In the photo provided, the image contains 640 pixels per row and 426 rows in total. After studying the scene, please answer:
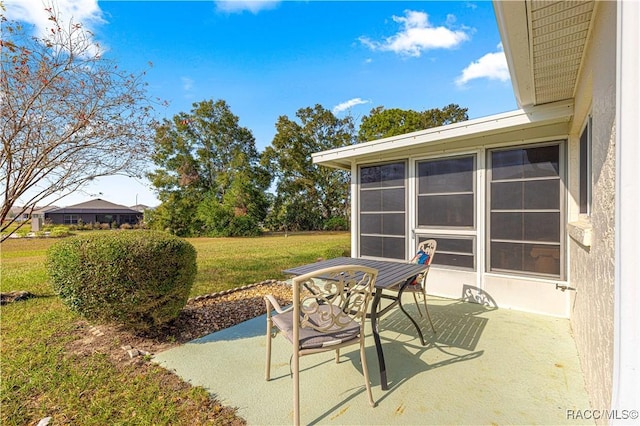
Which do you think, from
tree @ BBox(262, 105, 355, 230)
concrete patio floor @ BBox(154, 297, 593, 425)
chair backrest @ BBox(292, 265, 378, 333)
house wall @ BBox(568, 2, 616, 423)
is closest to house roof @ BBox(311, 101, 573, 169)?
house wall @ BBox(568, 2, 616, 423)

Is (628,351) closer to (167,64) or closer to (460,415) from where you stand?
(460,415)

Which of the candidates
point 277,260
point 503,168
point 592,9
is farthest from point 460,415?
point 277,260

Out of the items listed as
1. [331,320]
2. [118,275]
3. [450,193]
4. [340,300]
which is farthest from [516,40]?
[118,275]

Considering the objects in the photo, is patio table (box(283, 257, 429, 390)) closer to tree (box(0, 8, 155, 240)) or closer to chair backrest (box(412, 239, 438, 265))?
chair backrest (box(412, 239, 438, 265))

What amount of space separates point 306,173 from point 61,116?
2043 cm

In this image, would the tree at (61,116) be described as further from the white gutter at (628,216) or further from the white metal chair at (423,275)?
the white gutter at (628,216)

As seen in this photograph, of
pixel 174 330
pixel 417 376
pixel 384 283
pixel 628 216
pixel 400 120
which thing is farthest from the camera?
pixel 400 120

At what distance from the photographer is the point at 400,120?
21.8 metres

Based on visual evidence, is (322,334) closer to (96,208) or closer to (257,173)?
(257,173)

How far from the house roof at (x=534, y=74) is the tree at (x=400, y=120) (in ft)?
57.1

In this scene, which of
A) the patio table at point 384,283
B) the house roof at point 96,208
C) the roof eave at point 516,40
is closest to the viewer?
the roof eave at point 516,40

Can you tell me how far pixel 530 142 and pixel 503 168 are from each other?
453mm

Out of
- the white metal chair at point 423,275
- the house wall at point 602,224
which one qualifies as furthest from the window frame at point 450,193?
the house wall at point 602,224

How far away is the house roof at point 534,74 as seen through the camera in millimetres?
1743
